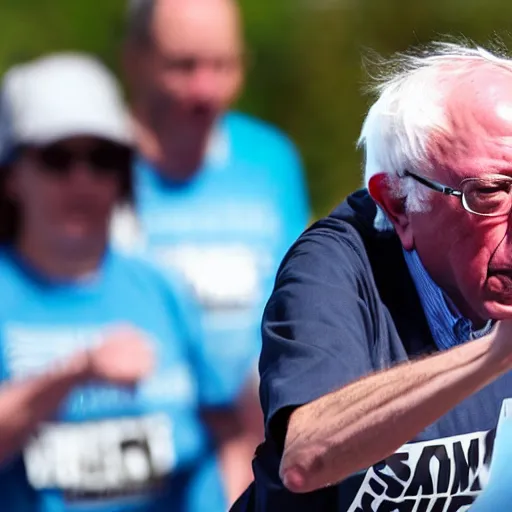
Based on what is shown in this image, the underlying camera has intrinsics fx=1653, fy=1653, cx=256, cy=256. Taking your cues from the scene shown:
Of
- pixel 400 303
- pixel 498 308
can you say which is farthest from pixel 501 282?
pixel 400 303

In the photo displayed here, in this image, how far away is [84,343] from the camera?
3975 millimetres

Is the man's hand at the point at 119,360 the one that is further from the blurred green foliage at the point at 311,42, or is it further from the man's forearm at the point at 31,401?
the blurred green foliage at the point at 311,42

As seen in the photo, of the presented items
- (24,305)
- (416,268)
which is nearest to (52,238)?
(24,305)

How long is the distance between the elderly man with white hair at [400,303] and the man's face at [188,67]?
2.09 meters

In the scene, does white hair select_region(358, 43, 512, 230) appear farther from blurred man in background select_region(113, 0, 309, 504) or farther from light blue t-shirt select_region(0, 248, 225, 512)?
blurred man in background select_region(113, 0, 309, 504)

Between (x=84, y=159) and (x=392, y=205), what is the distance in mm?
1594

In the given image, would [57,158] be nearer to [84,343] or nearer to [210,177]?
[84,343]

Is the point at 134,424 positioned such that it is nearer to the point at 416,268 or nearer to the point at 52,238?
the point at 52,238

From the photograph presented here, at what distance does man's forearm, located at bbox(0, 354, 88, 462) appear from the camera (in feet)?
12.5

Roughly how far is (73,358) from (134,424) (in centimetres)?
26

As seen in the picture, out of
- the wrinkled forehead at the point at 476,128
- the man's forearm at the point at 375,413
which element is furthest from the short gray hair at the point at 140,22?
the man's forearm at the point at 375,413

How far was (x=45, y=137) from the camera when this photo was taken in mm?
4164

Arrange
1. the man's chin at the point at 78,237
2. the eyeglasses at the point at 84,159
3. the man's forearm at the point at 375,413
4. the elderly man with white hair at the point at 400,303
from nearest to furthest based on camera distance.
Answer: the man's forearm at the point at 375,413, the elderly man with white hair at the point at 400,303, the man's chin at the point at 78,237, the eyeglasses at the point at 84,159

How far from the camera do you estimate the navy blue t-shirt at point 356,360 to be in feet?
8.16
